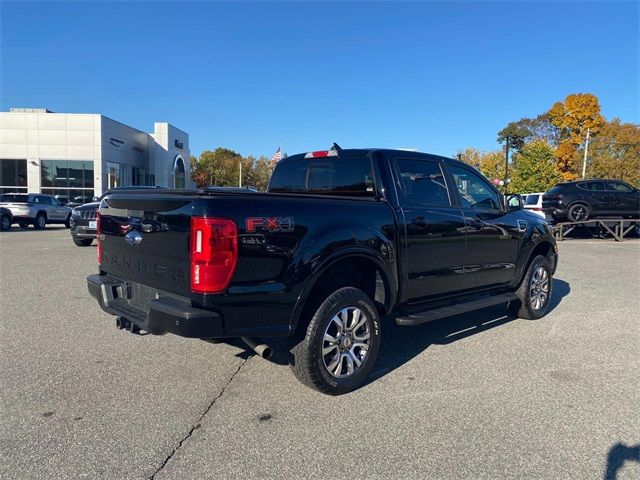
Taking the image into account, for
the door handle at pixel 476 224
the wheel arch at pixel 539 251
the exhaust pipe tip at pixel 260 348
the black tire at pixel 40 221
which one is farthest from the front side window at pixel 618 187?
the black tire at pixel 40 221

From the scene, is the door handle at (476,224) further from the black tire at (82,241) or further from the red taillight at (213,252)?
the black tire at (82,241)

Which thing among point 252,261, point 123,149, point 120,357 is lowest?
point 120,357

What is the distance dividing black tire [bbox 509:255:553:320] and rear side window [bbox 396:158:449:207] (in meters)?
1.98

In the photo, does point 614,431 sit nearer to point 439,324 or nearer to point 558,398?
point 558,398

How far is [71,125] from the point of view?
3856 centimetres

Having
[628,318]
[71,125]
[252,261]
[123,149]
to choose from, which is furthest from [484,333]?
[123,149]

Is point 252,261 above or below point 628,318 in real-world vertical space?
above

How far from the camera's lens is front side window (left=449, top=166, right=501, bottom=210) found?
17.8 feet

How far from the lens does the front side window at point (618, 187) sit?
61.2ft

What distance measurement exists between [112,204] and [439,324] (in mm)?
4019

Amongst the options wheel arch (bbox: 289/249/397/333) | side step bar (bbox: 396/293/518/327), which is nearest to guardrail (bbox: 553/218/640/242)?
side step bar (bbox: 396/293/518/327)

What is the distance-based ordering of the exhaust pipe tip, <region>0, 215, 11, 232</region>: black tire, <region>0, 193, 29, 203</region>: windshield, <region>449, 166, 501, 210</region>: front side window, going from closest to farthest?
the exhaust pipe tip < <region>449, 166, 501, 210</region>: front side window < <region>0, 215, 11, 232</region>: black tire < <region>0, 193, 29, 203</region>: windshield

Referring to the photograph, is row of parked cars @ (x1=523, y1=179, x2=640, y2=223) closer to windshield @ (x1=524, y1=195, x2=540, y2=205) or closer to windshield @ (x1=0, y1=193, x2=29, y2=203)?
windshield @ (x1=524, y1=195, x2=540, y2=205)

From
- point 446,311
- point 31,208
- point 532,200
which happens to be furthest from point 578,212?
point 31,208
